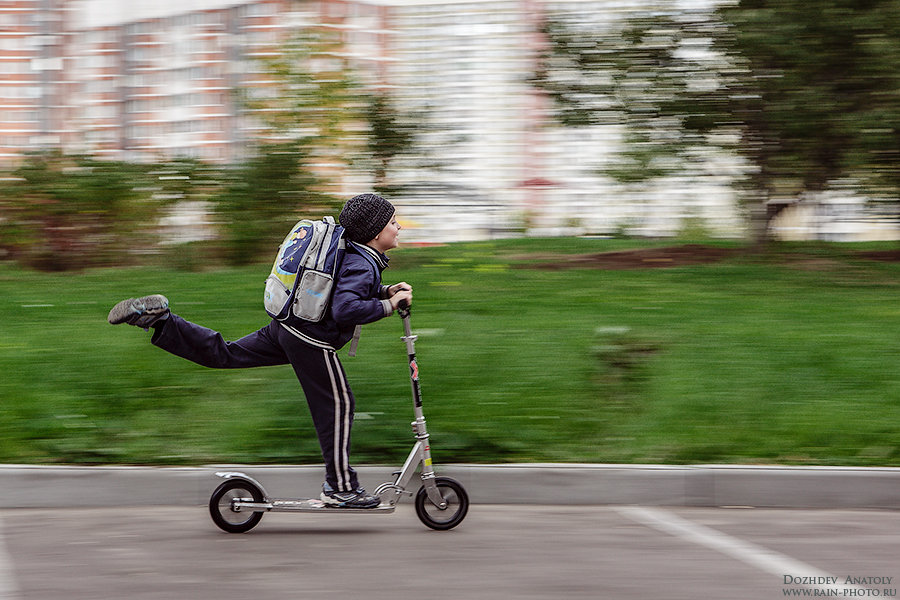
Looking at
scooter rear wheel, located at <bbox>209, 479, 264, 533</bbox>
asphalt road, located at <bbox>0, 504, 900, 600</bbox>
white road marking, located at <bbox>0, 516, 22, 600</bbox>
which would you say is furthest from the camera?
scooter rear wheel, located at <bbox>209, 479, 264, 533</bbox>

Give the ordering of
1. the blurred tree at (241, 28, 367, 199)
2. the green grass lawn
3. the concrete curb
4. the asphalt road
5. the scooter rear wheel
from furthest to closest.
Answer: the blurred tree at (241, 28, 367, 199)
the green grass lawn
the concrete curb
the scooter rear wheel
the asphalt road

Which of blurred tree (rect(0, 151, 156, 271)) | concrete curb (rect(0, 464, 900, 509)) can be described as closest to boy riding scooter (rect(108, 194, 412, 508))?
concrete curb (rect(0, 464, 900, 509))

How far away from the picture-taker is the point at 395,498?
19.0ft

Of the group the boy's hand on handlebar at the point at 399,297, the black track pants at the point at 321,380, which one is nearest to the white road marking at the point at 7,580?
the black track pants at the point at 321,380

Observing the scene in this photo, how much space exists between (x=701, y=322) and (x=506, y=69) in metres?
5.41

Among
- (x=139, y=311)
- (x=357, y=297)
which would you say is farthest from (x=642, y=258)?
(x=139, y=311)

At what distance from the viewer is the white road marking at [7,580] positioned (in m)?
4.71

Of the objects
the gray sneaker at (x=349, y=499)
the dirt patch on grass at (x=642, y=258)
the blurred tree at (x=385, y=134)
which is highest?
the blurred tree at (x=385, y=134)

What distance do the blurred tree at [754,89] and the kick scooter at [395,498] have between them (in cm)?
668

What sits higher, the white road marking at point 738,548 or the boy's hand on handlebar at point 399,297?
the boy's hand on handlebar at point 399,297

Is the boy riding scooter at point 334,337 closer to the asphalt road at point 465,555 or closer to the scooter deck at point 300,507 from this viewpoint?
the scooter deck at point 300,507

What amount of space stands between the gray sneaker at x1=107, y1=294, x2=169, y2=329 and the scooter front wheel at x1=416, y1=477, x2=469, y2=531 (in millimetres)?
1599

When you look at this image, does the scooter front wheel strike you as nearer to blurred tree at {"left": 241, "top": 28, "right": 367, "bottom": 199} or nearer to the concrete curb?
the concrete curb

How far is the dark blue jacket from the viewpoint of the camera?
5.55 m
